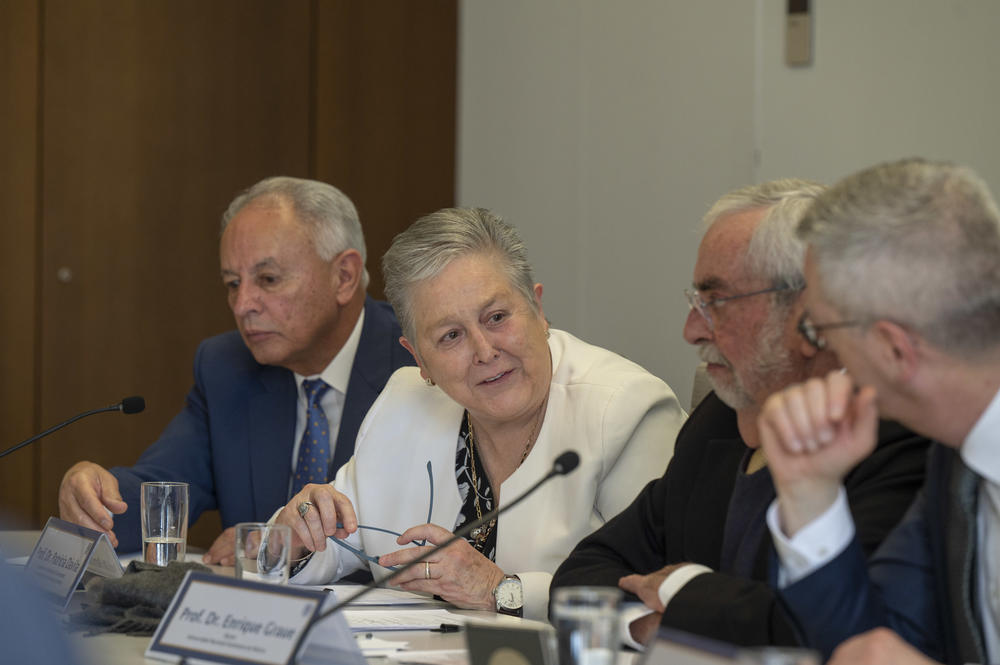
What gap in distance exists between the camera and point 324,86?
4.87 m

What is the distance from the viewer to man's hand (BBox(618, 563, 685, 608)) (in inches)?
66.8

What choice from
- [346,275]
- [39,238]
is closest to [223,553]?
[346,275]

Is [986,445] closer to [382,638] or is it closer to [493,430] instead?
[382,638]

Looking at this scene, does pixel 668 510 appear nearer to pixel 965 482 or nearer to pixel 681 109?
pixel 965 482

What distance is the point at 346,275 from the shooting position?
3320 mm

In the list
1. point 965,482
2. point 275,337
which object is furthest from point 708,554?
point 275,337

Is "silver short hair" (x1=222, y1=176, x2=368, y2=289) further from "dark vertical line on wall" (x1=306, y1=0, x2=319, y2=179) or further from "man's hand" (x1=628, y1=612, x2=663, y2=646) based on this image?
"man's hand" (x1=628, y1=612, x2=663, y2=646)

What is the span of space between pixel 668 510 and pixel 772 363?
1.13 ft

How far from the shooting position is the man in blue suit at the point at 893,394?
128cm

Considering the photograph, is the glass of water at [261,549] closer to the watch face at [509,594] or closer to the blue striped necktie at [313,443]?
the watch face at [509,594]

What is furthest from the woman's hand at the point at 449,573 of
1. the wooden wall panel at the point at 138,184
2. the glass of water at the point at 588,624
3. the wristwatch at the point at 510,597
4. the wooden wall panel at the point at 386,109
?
the wooden wall panel at the point at 386,109

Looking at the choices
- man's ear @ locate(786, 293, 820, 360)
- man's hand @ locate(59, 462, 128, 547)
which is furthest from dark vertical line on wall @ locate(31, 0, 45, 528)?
man's ear @ locate(786, 293, 820, 360)

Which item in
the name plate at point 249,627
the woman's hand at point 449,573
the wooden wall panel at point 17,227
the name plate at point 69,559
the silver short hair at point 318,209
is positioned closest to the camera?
the name plate at point 249,627

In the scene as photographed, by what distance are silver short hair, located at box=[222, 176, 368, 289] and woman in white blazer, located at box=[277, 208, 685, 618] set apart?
88cm
